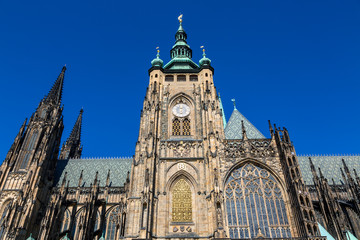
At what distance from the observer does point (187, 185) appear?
24.6 m

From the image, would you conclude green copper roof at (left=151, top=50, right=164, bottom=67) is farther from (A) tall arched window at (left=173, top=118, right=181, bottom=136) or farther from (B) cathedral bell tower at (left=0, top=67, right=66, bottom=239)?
(B) cathedral bell tower at (left=0, top=67, right=66, bottom=239)

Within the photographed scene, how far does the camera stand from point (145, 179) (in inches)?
904

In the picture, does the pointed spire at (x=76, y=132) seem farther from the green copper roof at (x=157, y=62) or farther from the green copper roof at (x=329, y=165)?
the green copper roof at (x=329, y=165)

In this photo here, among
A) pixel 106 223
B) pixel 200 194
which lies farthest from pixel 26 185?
pixel 200 194

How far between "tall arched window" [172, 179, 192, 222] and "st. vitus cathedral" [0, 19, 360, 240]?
3.4 inches

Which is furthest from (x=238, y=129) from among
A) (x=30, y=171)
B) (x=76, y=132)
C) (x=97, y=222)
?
(x=76, y=132)

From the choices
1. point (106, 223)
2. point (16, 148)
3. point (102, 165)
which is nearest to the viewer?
point (106, 223)

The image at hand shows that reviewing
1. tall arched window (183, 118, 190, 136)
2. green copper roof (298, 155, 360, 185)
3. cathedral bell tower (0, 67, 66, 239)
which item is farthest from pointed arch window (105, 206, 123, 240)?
green copper roof (298, 155, 360, 185)

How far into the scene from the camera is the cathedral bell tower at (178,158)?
2198 centimetres

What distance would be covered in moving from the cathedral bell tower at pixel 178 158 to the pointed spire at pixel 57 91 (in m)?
18.5

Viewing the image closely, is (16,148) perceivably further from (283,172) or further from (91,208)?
(283,172)

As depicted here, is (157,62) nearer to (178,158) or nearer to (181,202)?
(178,158)

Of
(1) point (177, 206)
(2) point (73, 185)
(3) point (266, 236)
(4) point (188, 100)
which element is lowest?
(3) point (266, 236)

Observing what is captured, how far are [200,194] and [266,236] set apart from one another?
605 cm
